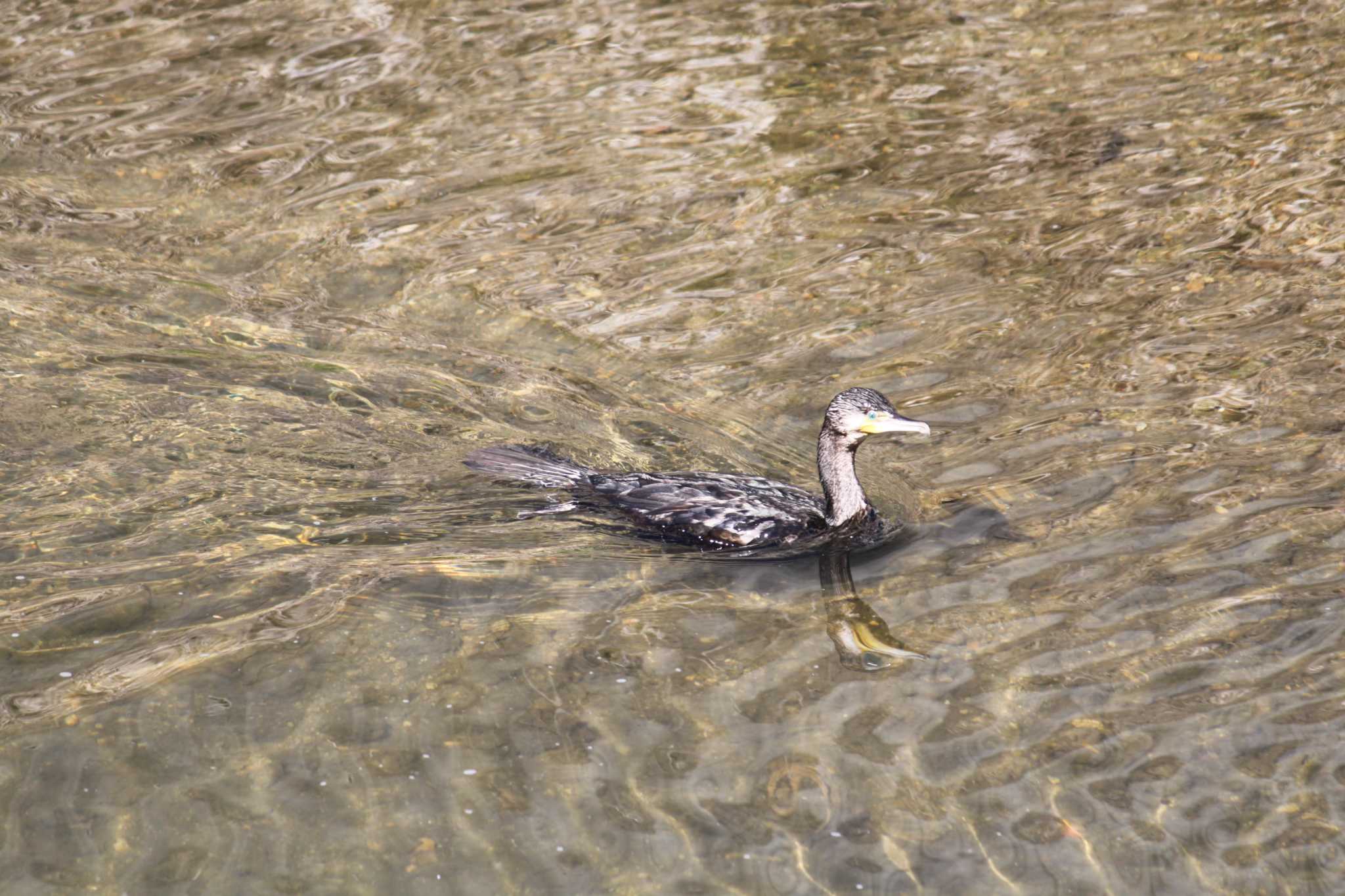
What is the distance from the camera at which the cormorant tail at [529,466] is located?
25.9ft

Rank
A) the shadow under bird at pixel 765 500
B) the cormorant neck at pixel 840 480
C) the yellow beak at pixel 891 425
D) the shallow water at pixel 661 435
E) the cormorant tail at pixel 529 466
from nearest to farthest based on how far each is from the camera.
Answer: the shallow water at pixel 661 435
the yellow beak at pixel 891 425
the shadow under bird at pixel 765 500
the cormorant neck at pixel 840 480
the cormorant tail at pixel 529 466

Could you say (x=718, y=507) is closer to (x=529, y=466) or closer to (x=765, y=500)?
(x=765, y=500)

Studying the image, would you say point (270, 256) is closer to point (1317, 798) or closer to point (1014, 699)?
point (1014, 699)

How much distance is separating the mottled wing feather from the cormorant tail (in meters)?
Result: 0.28

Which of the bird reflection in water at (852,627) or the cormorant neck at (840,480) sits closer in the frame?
the bird reflection in water at (852,627)

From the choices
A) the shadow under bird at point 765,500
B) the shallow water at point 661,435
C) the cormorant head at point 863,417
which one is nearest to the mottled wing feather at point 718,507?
the shadow under bird at point 765,500

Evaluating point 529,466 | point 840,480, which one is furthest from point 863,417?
point 529,466

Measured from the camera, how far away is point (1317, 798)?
203 inches

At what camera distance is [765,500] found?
7504 mm

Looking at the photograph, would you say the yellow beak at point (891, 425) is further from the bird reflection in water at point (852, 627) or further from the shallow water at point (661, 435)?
the bird reflection in water at point (852, 627)

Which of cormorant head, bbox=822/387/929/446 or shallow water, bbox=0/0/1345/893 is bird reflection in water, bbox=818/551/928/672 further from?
cormorant head, bbox=822/387/929/446

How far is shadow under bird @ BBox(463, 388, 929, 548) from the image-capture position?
24.1 ft

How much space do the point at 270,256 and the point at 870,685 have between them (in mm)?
6645

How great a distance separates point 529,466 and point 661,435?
0.98m
